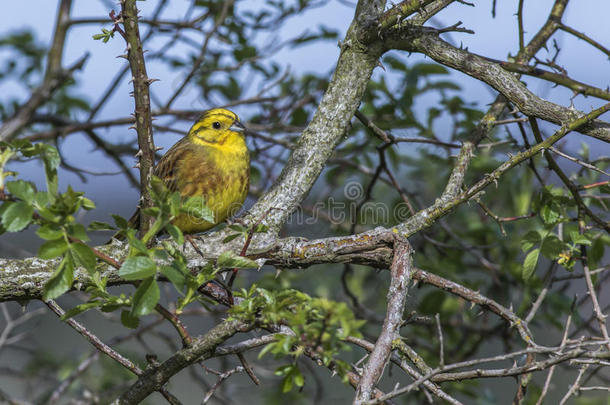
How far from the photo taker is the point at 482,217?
4855 millimetres

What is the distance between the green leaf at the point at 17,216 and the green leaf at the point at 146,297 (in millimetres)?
311

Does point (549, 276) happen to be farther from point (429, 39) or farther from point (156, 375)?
point (156, 375)

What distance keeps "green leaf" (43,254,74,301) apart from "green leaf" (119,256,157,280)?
0.13m

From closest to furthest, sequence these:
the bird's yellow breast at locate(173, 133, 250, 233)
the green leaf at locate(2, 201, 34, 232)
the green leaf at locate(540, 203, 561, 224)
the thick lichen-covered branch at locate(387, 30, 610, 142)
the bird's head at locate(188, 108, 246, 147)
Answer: the green leaf at locate(2, 201, 34, 232)
the thick lichen-covered branch at locate(387, 30, 610, 142)
the green leaf at locate(540, 203, 561, 224)
the bird's yellow breast at locate(173, 133, 250, 233)
the bird's head at locate(188, 108, 246, 147)

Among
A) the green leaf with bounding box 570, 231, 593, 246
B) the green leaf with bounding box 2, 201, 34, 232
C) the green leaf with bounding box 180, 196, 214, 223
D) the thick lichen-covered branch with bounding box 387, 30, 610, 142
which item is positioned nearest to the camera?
the green leaf with bounding box 2, 201, 34, 232

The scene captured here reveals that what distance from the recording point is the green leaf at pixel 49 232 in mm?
1519

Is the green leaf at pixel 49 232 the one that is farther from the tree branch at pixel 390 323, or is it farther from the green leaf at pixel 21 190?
the tree branch at pixel 390 323

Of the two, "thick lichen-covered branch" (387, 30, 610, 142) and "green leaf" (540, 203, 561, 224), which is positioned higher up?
"thick lichen-covered branch" (387, 30, 610, 142)

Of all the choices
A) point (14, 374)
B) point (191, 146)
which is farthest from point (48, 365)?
point (191, 146)

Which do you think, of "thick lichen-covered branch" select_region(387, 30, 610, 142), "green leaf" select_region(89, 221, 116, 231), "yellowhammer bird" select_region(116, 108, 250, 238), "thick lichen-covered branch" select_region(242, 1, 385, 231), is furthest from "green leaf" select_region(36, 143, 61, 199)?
"yellowhammer bird" select_region(116, 108, 250, 238)

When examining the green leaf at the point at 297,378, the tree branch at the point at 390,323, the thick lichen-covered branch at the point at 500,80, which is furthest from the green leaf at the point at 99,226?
the thick lichen-covered branch at the point at 500,80

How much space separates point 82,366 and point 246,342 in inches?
78.0

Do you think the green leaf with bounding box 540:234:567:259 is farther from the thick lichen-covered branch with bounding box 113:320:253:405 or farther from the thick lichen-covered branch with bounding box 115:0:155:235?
the thick lichen-covered branch with bounding box 115:0:155:235

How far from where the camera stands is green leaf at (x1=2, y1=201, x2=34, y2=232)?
58.8 inches
